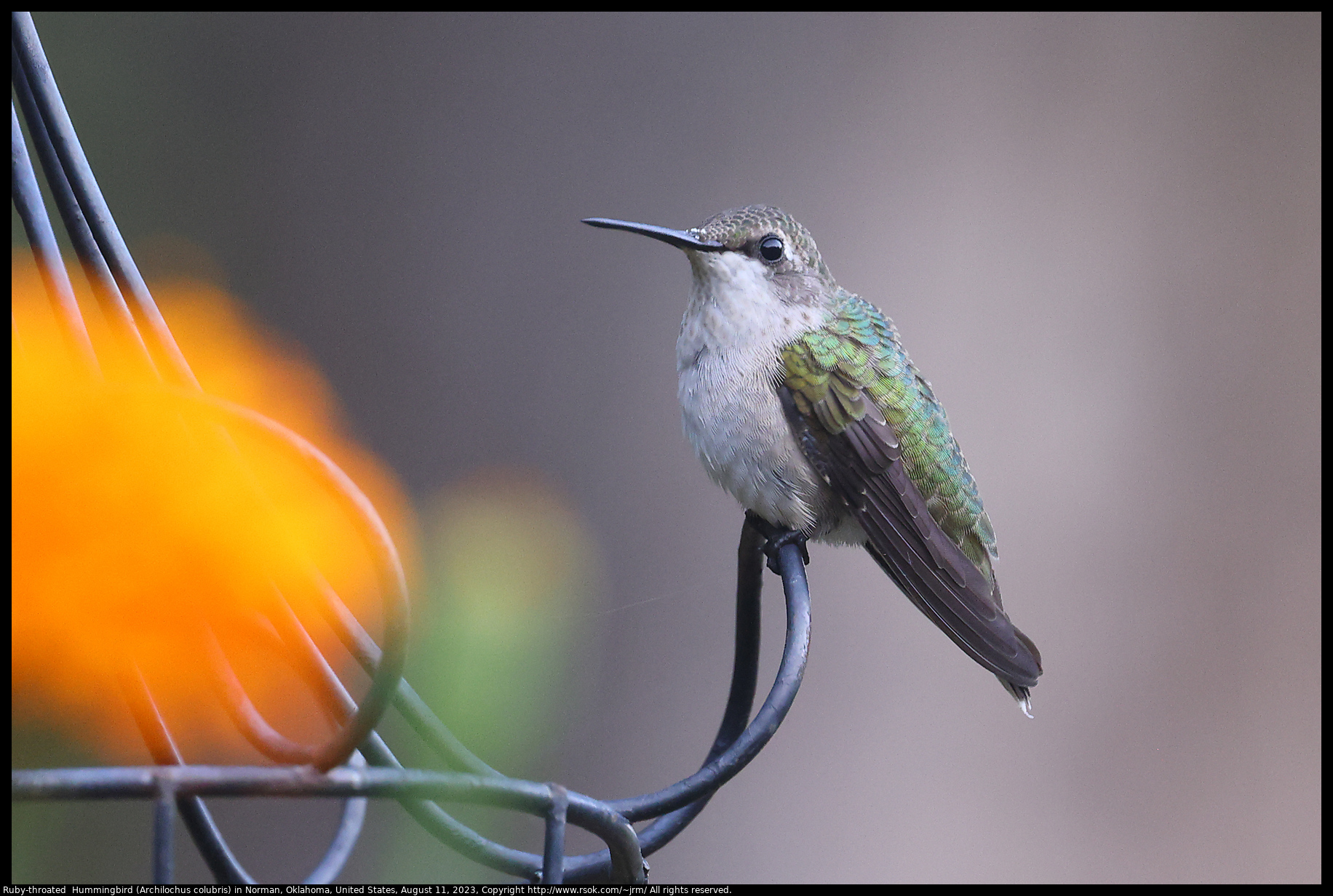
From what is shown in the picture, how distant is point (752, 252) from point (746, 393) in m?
0.16

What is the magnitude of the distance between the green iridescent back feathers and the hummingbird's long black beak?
0.47 ft

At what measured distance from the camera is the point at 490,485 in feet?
6.26

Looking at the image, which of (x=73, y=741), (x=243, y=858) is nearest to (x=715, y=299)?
(x=73, y=741)

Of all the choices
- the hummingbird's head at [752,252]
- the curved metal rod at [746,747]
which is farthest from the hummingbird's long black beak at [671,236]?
the curved metal rod at [746,747]

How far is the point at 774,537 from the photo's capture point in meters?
1.05

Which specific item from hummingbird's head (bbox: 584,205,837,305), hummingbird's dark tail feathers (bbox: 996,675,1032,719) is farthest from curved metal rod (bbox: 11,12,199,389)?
hummingbird's dark tail feathers (bbox: 996,675,1032,719)

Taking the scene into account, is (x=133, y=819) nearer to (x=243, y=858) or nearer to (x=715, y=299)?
(x=243, y=858)

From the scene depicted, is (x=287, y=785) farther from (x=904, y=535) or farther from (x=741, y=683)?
(x=904, y=535)

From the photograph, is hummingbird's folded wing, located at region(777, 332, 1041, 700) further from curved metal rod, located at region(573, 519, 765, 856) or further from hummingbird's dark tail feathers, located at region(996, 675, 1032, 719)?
curved metal rod, located at region(573, 519, 765, 856)

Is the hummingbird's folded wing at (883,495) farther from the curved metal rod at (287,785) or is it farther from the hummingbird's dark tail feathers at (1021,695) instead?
the curved metal rod at (287,785)

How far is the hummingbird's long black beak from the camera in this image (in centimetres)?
94

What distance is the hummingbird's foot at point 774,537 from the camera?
39.3 inches

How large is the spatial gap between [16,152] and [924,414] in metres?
0.93
